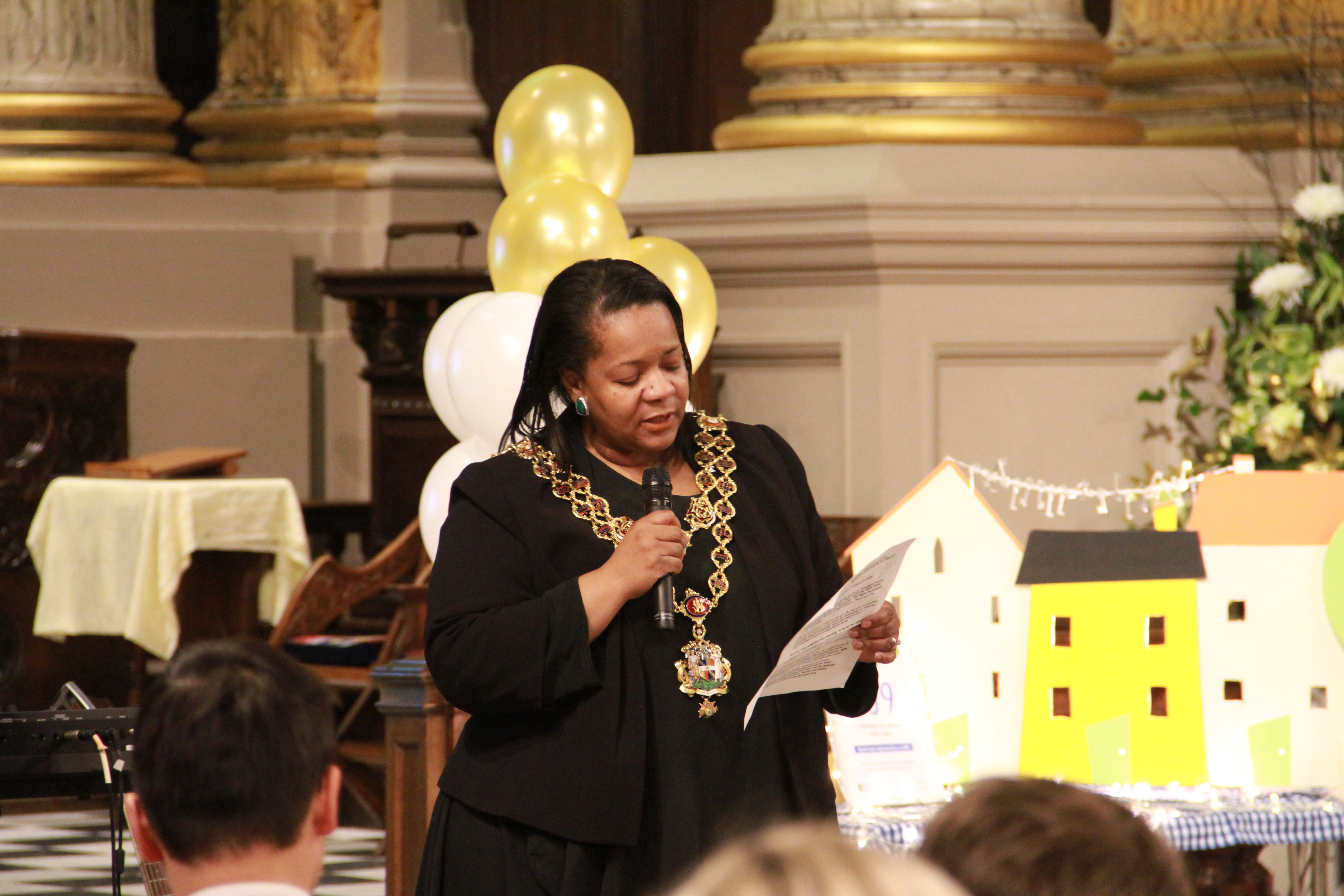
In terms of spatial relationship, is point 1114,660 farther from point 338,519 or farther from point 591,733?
point 338,519

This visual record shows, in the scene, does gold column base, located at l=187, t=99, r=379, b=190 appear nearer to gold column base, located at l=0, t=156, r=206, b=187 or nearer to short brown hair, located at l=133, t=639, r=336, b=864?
gold column base, located at l=0, t=156, r=206, b=187

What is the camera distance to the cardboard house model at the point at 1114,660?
11.8 feet

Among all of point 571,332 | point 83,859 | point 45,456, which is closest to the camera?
point 571,332

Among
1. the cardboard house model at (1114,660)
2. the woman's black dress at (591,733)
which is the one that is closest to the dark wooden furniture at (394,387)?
the cardboard house model at (1114,660)

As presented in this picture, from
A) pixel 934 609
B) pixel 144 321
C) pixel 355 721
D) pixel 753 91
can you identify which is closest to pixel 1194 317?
pixel 753 91

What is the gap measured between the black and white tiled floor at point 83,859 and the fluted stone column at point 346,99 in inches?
129

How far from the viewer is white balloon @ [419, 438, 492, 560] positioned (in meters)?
4.33

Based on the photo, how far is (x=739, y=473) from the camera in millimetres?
2781

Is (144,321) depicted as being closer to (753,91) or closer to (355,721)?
(355,721)

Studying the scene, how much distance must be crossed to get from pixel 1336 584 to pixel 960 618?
67 centimetres

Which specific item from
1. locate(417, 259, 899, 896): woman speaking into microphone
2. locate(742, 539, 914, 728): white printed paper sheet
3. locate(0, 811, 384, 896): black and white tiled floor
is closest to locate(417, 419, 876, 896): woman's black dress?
locate(417, 259, 899, 896): woman speaking into microphone

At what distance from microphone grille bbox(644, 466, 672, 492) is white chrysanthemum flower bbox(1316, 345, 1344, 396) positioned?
2.91 m

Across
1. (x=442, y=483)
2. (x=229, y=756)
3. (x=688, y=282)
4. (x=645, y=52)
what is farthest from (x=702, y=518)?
(x=645, y=52)

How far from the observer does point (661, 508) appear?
2.57 m
